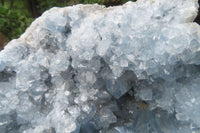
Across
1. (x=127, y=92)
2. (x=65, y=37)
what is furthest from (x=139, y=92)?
(x=65, y=37)

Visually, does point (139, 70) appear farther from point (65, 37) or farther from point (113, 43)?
point (65, 37)

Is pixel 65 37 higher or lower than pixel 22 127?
higher

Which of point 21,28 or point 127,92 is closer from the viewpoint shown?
point 127,92

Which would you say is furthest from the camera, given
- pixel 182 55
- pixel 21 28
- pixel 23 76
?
pixel 21 28

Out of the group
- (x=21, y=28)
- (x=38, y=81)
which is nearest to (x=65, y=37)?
(x=38, y=81)

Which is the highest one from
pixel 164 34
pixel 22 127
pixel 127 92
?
pixel 164 34

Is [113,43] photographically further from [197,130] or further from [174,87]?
[197,130]

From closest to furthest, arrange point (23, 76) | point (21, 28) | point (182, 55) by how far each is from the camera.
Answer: point (182, 55) < point (23, 76) < point (21, 28)
